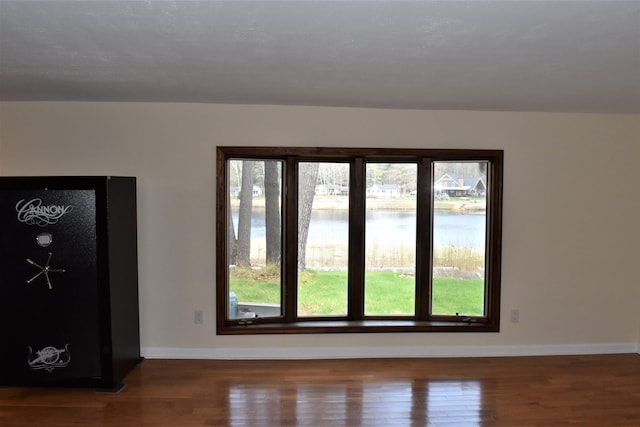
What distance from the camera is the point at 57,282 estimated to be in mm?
3168

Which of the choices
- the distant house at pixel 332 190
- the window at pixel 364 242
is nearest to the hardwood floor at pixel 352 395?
the window at pixel 364 242

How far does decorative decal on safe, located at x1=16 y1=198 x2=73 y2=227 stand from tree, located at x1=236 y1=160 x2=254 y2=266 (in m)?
1.33

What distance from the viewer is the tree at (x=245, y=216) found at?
3.93 m

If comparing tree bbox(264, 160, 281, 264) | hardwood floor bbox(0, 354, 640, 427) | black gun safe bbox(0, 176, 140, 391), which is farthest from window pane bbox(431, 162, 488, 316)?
black gun safe bbox(0, 176, 140, 391)

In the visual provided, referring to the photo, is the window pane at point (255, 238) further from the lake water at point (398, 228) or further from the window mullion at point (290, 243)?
the lake water at point (398, 228)

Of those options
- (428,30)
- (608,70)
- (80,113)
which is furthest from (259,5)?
(80,113)

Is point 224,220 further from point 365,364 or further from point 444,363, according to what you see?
point 444,363

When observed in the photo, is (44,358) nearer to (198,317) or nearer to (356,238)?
(198,317)

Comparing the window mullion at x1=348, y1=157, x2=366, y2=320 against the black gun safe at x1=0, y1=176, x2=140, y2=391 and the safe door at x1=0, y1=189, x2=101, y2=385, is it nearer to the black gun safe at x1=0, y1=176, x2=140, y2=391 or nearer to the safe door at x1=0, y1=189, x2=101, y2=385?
the black gun safe at x1=0, y1=176, x2=140, y2=391

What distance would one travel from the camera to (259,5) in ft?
5.63

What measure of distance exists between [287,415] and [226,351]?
1.11m

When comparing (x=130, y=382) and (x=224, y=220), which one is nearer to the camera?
(x=130, y=382)

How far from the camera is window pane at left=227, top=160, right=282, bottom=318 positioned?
3934 millimetres

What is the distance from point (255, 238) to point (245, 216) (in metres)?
0.21
